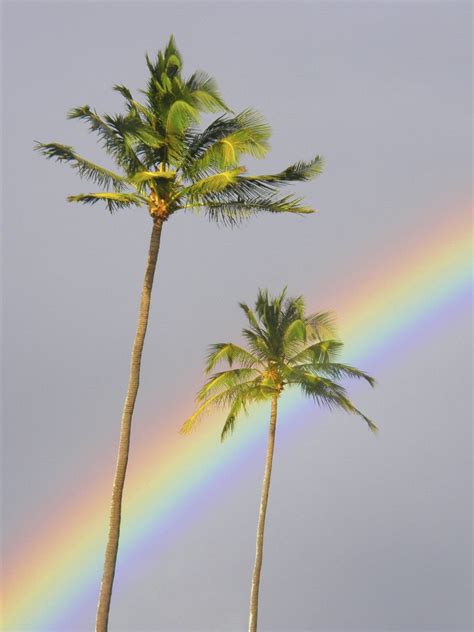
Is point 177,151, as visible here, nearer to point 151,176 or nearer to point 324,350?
point 151,176

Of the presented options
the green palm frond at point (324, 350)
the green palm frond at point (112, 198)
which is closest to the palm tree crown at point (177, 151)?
the green palm frond at point (112, 198)

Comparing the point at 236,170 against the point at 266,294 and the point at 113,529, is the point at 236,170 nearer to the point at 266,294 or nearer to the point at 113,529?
the point at 113,529

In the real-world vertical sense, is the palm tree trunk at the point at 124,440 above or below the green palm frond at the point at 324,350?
below

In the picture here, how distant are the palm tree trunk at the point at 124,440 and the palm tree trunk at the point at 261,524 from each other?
42.7 ft

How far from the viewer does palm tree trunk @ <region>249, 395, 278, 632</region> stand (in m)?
33.1

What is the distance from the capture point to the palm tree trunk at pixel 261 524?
33094 mm

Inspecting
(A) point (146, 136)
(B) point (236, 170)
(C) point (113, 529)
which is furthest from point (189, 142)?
(C) point (113, 529)

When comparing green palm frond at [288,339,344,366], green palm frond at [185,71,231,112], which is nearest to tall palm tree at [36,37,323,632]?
green palm frond at [185,71,231,112]

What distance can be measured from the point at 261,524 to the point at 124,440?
15.0 metres

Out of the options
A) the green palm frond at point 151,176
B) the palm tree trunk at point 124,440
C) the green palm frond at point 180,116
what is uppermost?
the green palm frond at point 180,116

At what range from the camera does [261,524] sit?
34.0m

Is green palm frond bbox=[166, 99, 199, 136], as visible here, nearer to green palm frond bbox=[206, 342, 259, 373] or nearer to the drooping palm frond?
the drooping palm frond

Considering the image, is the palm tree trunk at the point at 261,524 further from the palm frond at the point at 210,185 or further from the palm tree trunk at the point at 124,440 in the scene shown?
the palm frond at the point at 210,185

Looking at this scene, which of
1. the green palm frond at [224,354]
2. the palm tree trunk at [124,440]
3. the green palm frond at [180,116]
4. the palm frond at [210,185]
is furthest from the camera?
the green palm frond at [224,354]
